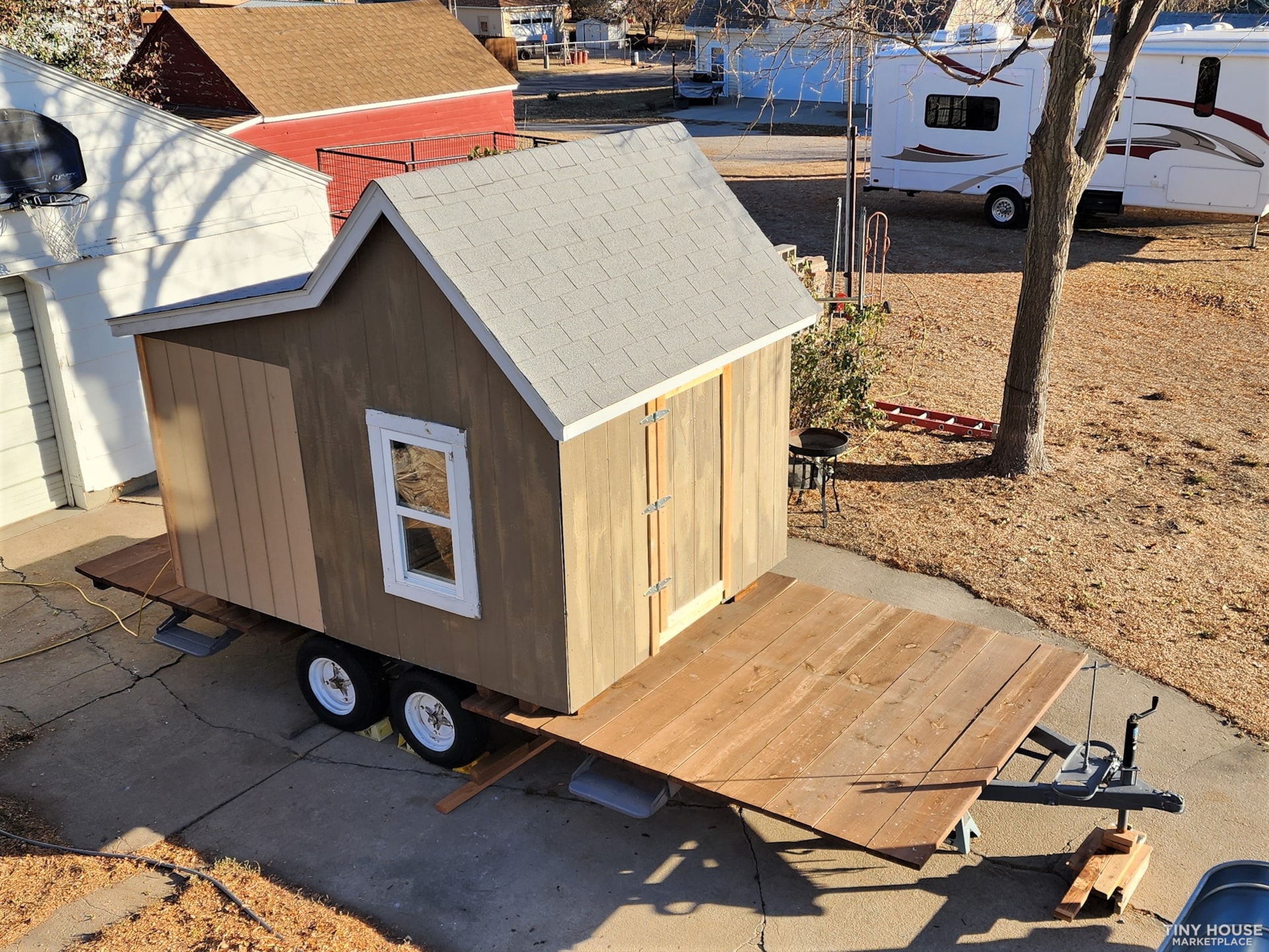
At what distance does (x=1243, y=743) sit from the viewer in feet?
26.2

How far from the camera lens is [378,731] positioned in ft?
27.2

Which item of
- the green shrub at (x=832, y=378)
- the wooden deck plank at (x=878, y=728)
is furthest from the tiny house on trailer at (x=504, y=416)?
the green shrub at (x=832, y=378)

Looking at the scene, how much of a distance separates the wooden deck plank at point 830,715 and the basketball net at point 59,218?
8193mm

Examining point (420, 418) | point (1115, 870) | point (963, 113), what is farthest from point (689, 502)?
point (963, 113)

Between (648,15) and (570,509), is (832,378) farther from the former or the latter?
(648,15)

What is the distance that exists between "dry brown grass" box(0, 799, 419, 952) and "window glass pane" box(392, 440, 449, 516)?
2320 mm

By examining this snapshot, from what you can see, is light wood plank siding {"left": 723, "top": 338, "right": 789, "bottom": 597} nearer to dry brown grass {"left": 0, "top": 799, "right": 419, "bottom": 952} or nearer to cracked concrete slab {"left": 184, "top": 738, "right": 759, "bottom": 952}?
cracked concrete slab {"left": 184, "top": 738, "right": 759, "bottom": 952}

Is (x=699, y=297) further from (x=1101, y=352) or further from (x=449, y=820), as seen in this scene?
(x=1101, y=352)

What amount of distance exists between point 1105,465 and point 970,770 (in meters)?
6.77

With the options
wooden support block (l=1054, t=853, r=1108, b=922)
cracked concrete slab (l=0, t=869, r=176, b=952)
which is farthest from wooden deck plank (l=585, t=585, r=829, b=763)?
cracked concrete slab (l=0, t=869, r=176, b=952)

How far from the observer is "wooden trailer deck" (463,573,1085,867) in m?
6.44

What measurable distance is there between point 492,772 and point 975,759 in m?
2.98

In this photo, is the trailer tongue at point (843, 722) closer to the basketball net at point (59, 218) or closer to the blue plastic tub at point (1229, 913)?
the blue plastic tub at point (1229, 913)

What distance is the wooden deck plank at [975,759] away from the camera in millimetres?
6105
